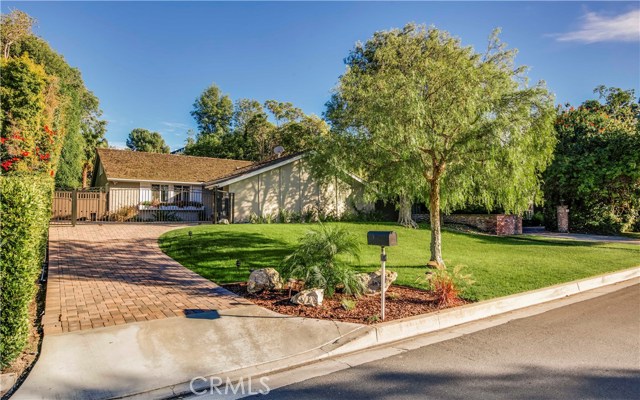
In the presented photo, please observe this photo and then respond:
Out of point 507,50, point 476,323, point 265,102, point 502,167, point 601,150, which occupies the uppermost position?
point 265,102

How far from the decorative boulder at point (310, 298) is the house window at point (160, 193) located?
19038 mm

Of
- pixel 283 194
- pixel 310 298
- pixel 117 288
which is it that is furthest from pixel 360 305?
pixel 283 194

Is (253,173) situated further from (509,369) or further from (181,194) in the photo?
(509,369)

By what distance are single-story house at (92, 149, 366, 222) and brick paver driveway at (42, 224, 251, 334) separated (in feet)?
28.3

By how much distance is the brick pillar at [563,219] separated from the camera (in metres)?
22.2

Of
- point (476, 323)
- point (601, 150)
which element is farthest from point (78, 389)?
point (601, 150)

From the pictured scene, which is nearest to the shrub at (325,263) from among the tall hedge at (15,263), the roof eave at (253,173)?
the tall hedge at (15,263)

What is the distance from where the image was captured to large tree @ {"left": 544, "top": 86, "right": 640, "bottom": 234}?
19.0 metres

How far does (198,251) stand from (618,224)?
73.9 ft

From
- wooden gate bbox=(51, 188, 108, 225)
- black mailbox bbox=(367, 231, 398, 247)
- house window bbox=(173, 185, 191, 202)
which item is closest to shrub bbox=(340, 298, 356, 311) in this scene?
black mailbox bbox=(367, 231, 398, 247)

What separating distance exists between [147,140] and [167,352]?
2585 inches

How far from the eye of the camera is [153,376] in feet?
13.6

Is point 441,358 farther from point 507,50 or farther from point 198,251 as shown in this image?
point 507,50

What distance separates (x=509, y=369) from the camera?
173 inches
